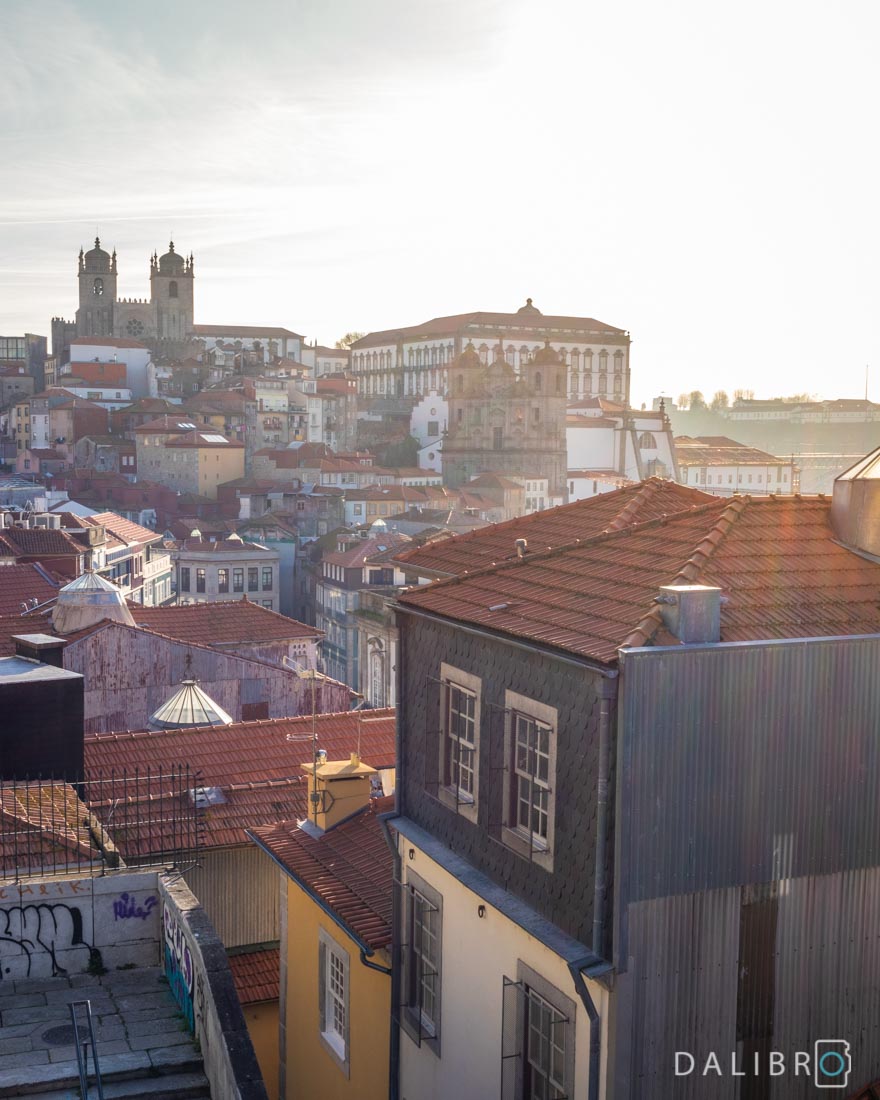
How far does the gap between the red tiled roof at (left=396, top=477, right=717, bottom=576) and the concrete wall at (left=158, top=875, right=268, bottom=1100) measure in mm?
3201

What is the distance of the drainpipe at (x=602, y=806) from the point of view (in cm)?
639

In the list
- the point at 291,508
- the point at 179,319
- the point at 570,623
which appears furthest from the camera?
the point at 179,319

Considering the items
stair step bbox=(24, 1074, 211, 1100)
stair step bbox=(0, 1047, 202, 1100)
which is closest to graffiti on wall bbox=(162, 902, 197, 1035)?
stair step bbox=(0, 1047, 202, 1100)

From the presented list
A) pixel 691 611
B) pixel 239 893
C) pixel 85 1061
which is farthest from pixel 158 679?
pixel 691 611

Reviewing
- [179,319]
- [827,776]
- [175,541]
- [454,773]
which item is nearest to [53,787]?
[454,773]

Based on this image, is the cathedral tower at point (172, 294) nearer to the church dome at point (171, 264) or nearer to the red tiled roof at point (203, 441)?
the church dome at point (171, 264)

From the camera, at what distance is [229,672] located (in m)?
22.7

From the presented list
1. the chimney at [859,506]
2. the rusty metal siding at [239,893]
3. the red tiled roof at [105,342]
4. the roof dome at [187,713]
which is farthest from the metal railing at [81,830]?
the red tiled roof at [105,342]

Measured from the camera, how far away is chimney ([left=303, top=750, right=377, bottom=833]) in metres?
10.7

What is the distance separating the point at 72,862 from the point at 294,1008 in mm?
2703

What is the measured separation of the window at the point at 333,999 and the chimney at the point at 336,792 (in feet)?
3.69

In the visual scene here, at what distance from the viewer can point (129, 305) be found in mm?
106188

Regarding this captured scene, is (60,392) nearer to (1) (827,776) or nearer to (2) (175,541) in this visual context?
(2) (175,541)

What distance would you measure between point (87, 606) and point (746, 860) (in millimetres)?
19663
